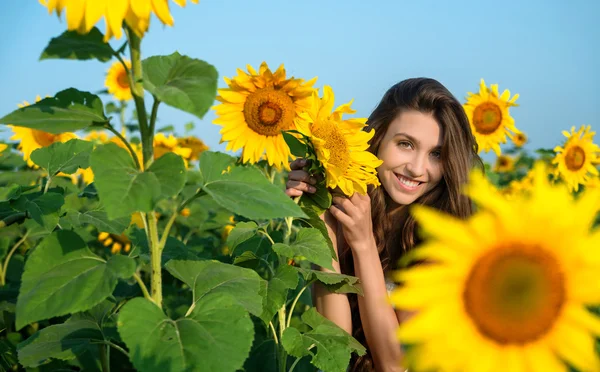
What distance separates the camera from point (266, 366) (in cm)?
251

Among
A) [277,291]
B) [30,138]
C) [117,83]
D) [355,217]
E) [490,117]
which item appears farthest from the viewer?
[117,83]

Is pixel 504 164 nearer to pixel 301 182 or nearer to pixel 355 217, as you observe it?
pixel 355 217

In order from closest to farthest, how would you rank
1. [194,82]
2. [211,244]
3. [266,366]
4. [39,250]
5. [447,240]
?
1. [447,240]
2. [194,82]
3. [39,250]
4. [266,366]
5. [211,244]

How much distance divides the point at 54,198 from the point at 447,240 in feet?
4.86

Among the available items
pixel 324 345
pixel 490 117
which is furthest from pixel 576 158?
pixel 324 345

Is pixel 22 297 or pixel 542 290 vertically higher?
pixel 542 290

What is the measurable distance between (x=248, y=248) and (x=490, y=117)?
3531mm

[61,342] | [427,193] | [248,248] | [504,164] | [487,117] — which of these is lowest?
[61,342]

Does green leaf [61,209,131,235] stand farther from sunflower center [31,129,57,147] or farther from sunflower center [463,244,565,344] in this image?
sunflower center [31,129,57,147]

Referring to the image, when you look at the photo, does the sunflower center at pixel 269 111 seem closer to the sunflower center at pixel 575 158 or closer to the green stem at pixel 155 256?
the green stem at pixel 155 256

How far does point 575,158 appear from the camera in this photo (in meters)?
5.56

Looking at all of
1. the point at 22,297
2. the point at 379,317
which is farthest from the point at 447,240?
the point at 379,317

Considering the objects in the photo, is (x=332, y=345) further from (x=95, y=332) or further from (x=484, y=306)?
(x=484, y=306)

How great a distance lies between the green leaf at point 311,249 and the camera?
6.44 feet
